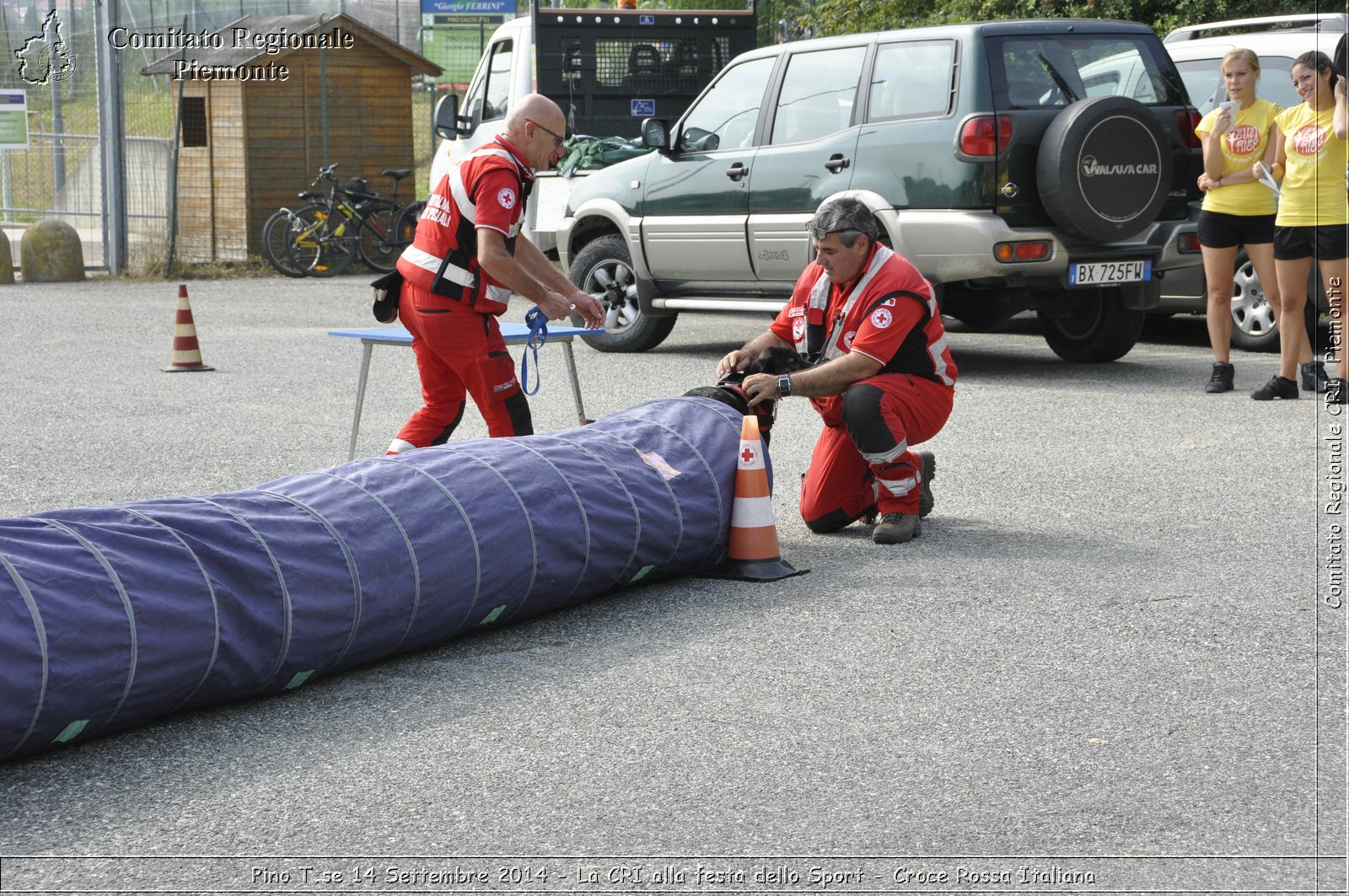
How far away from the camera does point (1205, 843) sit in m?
3.43

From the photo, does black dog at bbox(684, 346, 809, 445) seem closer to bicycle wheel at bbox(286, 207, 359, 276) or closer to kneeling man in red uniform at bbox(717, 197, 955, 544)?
kneeling man in red uniform at bbox(717, 197, 955, 544)

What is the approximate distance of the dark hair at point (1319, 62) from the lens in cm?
911

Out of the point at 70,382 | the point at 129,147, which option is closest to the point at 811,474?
the point at 70,382

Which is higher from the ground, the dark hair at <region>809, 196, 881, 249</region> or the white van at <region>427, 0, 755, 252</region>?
the white van at <region>427, 0, 755, 252</region>

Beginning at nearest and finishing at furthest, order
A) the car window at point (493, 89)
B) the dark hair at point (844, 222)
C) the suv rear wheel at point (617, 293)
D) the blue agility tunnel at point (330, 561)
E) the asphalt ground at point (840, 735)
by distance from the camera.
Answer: the asphalt ground at point (840, 735) → the blue agility tunnel at point (330, 561) → the dark hair at point (844, 222) → the suv rear wheel at point (617, 293) → the car window at point (493, 89)

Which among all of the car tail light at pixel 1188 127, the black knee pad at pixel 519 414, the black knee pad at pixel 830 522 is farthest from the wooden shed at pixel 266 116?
the black knee pad at pixel 830 522

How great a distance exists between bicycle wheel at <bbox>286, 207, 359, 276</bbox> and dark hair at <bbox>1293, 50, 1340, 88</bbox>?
1378 cm

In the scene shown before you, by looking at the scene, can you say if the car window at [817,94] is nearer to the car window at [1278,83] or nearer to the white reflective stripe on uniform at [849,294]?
the car window at [1278,83]

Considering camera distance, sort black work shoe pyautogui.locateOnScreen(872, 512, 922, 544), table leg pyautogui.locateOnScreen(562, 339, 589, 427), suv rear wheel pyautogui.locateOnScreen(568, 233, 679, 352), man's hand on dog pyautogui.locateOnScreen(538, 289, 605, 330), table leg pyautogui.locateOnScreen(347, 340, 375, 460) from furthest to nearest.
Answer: suv rear wheel pyautogui.locateOnScreen(568, 233, 679, 352), table leg pyautogui.locateOnScreen(562, 339, 589, 427), table leg pyautogui.locateOnScreen(347, 340, 375, 460), man's hand on dog pyautogui.locateOnScreen(538, 289, 605, 330), black work shoe pyautogui.locateOnScreen(872, 512, 922, 544)

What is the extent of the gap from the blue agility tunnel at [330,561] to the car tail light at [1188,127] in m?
5.88

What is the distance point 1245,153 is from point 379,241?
1366 cm

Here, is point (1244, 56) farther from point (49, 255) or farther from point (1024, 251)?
point (49, 255)

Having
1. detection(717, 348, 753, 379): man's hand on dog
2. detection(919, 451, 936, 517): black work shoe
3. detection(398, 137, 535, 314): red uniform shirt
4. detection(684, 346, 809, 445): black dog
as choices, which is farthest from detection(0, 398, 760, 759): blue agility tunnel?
detection(919, 451, 936, 517): black work shoe

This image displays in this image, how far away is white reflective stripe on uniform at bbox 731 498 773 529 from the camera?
18.9 feet
